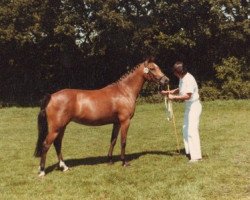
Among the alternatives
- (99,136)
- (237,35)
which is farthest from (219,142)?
(237,35)

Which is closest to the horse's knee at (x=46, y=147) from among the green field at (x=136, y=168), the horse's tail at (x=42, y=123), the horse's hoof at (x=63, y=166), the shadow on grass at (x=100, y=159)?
the horse's tail at (x=42, y=123)

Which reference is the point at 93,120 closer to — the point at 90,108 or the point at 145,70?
the point at 90,108

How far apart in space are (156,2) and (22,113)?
43.0 feet

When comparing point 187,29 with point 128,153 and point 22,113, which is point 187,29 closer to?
point 22,113

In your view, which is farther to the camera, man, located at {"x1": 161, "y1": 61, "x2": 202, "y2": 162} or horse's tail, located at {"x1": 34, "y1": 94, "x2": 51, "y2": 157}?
man, located at {"x1": 161, "y1": 61, "x2": 202, "y2": 162}

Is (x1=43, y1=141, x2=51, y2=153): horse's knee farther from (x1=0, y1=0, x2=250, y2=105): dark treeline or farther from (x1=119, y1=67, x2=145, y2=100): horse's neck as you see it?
(x1=0, y1=0, x2=250, y2=105): dark treeline

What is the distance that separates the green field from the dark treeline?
44.4ft

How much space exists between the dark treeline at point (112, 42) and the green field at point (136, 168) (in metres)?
13.5

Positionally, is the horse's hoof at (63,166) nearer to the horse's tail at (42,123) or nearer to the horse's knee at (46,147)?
the horse's tail at (42,123)

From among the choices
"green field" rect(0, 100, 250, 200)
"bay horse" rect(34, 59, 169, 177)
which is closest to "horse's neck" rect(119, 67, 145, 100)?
"bay horse" rect(34, 59, 169, 177)

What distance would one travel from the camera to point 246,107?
2580 cm

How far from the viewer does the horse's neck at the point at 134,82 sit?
472 inches

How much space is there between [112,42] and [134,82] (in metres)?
20.9

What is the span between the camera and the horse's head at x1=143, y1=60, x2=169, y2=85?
38.7ft
